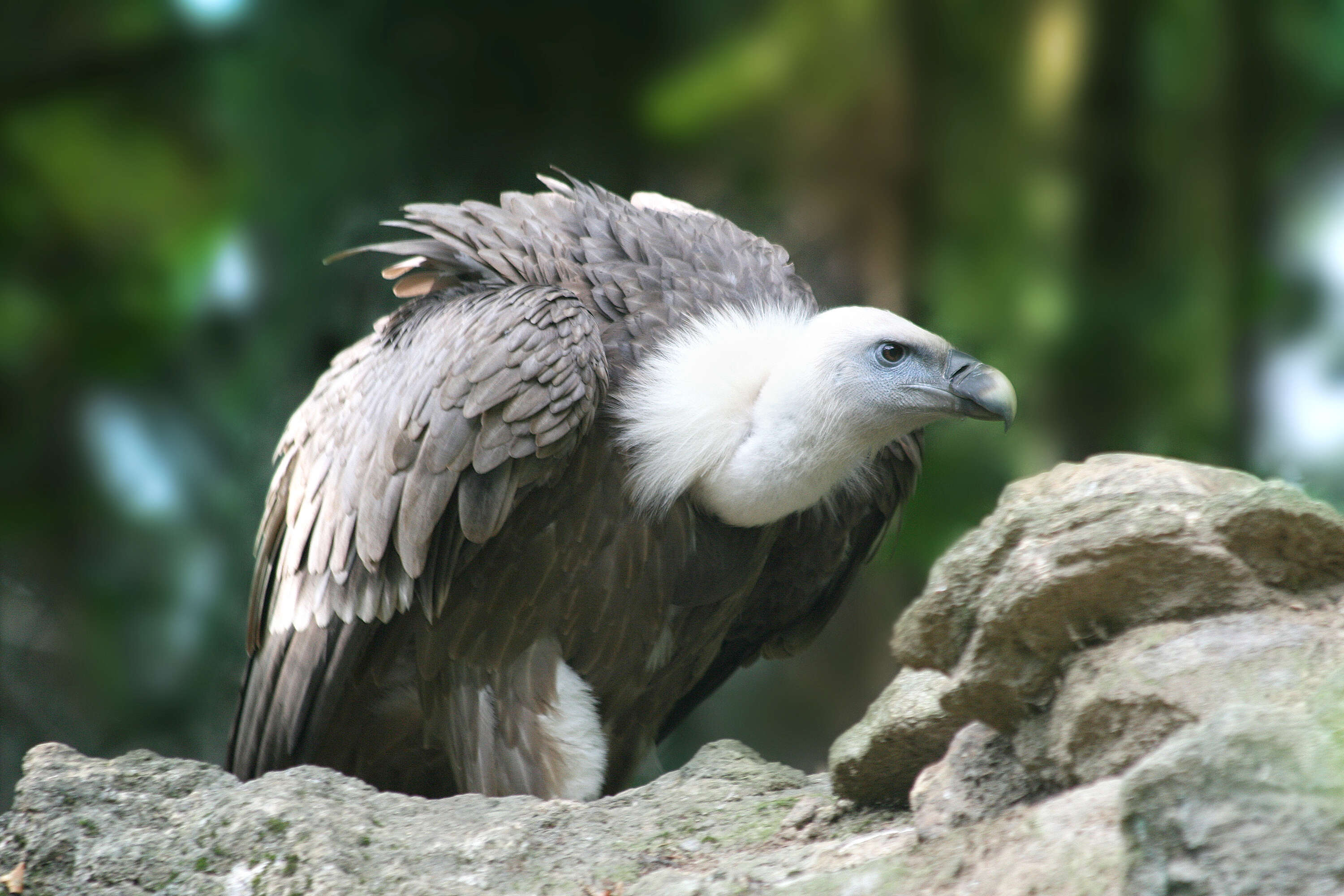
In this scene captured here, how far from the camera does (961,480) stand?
6.66 metres

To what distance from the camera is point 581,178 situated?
6973 mm

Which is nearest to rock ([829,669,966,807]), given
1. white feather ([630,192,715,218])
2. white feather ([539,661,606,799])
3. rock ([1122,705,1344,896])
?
rock ([1122,705,1344,896])

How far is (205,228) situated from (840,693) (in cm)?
407

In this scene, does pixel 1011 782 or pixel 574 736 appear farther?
pixel 574 736

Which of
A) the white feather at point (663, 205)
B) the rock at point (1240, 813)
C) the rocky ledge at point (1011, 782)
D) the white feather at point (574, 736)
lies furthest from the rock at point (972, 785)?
the white feather at point (663, 205)

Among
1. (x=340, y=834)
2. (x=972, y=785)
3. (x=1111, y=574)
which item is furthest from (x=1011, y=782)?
(x=340, y=834)

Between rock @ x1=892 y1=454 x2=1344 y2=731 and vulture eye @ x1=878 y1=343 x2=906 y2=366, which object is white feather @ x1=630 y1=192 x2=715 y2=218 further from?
rock @ x1=892 y1=454 x2=1344 y2=731

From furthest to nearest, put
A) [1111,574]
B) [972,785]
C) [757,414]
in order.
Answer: [757,414], [972,785], [1111,574]

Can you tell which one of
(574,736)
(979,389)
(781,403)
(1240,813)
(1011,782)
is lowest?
(1240,813)

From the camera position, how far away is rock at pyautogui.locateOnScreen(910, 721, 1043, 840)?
2438mm

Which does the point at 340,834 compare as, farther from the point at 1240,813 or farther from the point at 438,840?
the point at 1240,813

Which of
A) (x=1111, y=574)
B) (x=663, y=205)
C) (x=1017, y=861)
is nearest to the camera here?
(x=1017, y=861)

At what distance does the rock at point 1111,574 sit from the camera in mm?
2314

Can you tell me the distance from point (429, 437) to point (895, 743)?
5.31 feet
